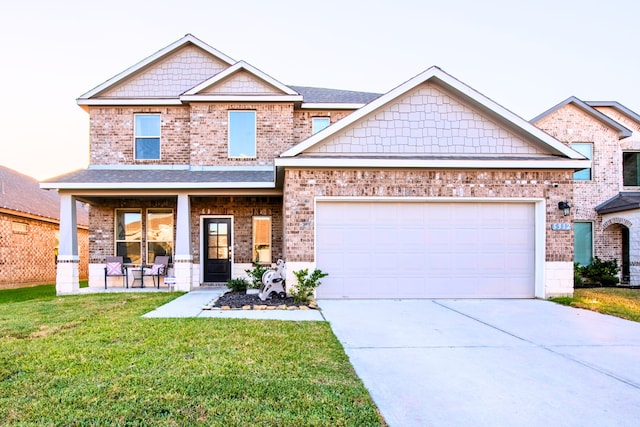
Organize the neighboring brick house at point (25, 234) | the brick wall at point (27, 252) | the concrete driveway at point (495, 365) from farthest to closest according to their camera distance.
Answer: the neighboring brick house at point (25, 234) < the brick wall at point (27, 252) < the concrete driveway at point (495, 365)

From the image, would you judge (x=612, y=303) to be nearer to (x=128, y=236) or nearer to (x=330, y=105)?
(x=330, y=105)

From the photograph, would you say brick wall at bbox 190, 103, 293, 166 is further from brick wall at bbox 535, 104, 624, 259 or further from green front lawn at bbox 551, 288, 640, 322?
brick wall at bbox 535, 104, 624, 259

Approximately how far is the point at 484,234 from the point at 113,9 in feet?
48.1

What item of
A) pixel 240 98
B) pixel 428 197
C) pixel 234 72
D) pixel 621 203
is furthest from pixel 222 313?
pixel 621 203

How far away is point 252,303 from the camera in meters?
9.10

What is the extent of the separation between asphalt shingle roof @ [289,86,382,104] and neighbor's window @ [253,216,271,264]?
15.0ft

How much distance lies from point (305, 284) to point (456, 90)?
19.8 feet

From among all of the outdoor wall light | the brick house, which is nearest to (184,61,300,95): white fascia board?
the brick house

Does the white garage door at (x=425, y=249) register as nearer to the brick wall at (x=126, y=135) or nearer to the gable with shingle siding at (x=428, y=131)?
the gable with shingle siding at (x=428, y=131)

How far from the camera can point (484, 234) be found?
9.99 metres

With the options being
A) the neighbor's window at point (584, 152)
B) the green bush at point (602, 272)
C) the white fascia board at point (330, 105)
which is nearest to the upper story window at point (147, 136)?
the white fascia board at point (330, 105)

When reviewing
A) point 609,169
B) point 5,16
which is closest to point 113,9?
point 5,16

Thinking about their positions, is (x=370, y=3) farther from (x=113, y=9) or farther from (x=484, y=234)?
(x=484, y=234)

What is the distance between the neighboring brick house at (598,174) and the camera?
48.6ft
